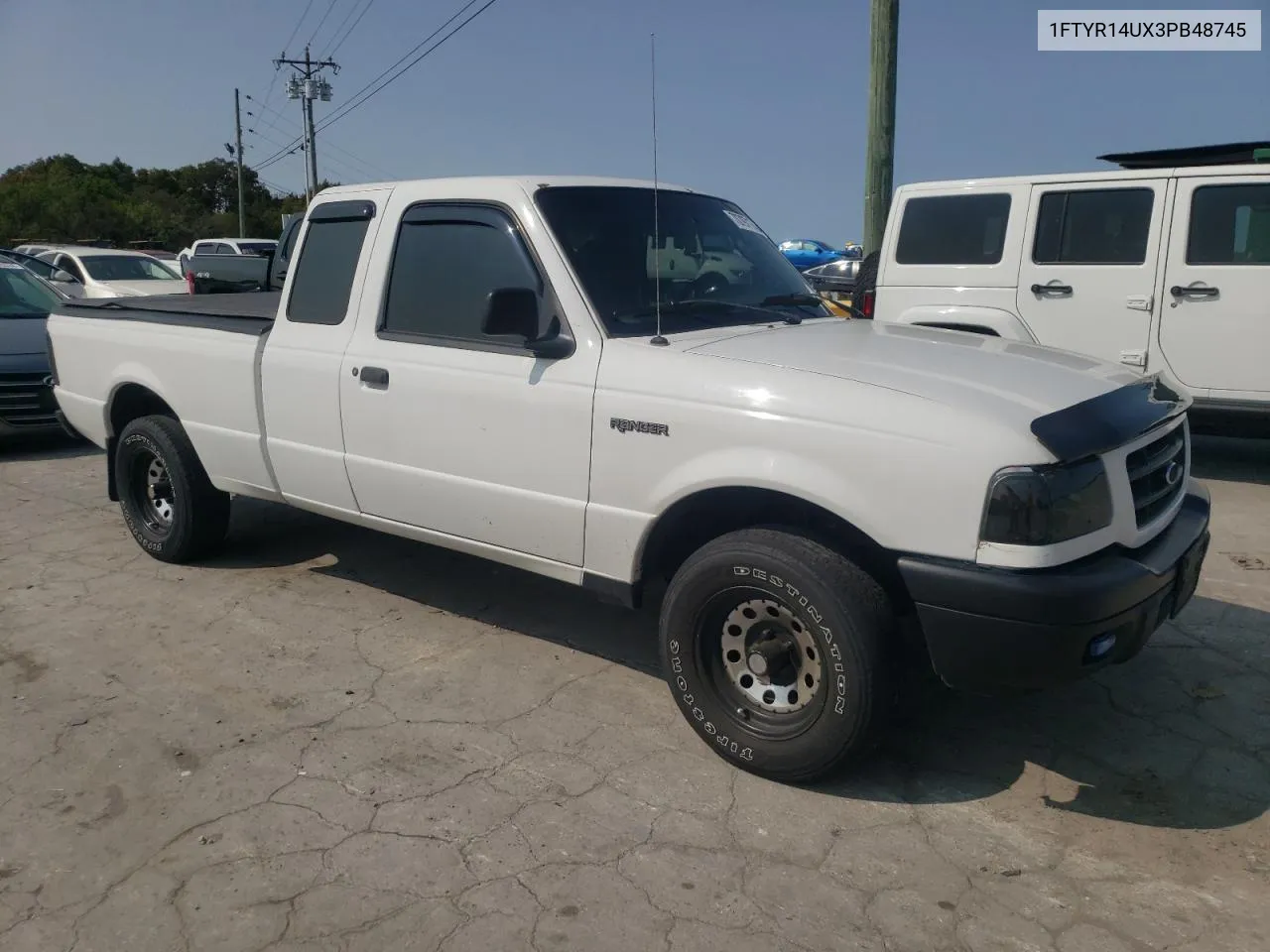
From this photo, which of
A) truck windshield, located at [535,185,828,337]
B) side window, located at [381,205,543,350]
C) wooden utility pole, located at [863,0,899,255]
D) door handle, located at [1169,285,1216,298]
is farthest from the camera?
wooden utility pole, located at [863,0,899,255]

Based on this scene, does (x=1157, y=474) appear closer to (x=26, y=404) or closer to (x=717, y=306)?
(x=717, y=306)

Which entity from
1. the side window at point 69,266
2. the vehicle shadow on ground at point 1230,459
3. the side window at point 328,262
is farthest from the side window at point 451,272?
the side window at point 69,266

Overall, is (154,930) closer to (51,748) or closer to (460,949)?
(460,949)

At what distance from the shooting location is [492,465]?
391 cm

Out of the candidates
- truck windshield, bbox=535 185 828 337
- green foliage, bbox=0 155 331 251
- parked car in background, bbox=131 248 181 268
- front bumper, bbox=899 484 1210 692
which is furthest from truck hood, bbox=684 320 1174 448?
green foliage, bbox=0 155 331 251

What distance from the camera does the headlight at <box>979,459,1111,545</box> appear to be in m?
2.75

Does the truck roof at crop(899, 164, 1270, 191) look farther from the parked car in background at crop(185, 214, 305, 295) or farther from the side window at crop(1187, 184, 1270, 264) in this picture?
the parked car in background at crop(185, 214, 305, 295)

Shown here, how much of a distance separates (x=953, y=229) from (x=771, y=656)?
570 cm

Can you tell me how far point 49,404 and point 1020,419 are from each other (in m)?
8.46

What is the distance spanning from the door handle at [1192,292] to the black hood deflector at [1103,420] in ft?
13.6

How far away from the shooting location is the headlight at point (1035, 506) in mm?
2752

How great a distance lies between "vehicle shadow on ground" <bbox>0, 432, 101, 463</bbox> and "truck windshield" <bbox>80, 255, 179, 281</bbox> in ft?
20.5

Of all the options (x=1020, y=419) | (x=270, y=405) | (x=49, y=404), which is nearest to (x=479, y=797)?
(x=1020, y=419)

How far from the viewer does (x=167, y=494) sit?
562cm
